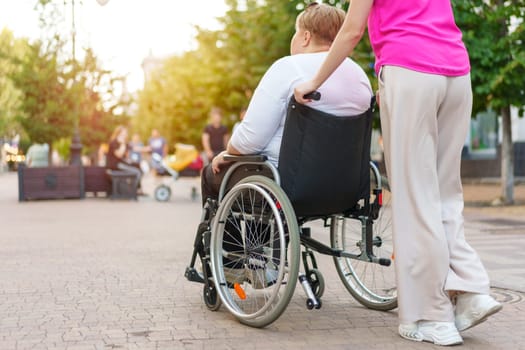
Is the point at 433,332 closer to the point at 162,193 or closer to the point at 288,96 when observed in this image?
the point at 288,96

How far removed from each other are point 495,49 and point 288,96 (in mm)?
9322

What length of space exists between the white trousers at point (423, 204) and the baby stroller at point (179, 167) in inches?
549

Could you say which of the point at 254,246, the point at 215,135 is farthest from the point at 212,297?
the point at 215,135

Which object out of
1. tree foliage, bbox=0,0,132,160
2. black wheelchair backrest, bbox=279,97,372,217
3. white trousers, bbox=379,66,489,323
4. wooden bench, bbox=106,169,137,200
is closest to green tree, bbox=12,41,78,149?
tree foliage, bbox=0,0,132,160

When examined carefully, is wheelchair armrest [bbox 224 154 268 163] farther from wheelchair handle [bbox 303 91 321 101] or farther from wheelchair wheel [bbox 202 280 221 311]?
wheelchair wheel [bbox 202 280 221 311]

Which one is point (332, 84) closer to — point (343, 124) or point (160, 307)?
point (343, 124)

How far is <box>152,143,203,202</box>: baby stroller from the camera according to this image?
58.8 feet

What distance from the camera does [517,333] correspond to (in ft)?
14.3

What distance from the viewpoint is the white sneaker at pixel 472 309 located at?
13.1 feet

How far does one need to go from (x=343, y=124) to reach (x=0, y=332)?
206 cm

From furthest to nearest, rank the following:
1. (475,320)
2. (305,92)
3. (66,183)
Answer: (66,183)
(305,92)
(475,320)

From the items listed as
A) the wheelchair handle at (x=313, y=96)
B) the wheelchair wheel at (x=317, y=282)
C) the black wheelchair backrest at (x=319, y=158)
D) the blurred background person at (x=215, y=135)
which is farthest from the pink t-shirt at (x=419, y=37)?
the blurred background person at (x=215, y=135)

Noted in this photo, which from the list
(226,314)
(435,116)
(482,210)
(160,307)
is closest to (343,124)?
(435,116)

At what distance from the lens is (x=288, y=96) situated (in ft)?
15.0
